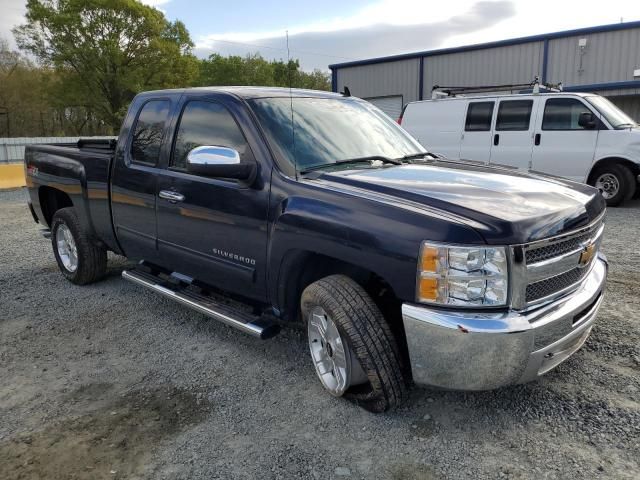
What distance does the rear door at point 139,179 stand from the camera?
4.13m

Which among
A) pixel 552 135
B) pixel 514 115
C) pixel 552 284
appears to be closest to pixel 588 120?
pixel 552 135

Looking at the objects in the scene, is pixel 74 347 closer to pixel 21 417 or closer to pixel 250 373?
pixel 21 417

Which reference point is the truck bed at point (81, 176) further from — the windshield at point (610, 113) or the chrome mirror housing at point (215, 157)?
the windshield at point (610, 113)

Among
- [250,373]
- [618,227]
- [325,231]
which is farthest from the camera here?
[618,227]

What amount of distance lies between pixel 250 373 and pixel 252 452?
0.86 meters

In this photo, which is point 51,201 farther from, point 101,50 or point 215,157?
point 101,50

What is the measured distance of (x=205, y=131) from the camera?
3777 mm

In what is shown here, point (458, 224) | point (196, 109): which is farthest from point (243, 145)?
point (458, 224)

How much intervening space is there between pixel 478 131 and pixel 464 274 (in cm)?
891

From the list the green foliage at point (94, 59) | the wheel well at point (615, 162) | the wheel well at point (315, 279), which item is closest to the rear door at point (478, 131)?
the wheel well at point (615, 162)

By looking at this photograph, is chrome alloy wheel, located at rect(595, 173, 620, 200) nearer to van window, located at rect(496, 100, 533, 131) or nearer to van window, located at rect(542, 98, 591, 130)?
van window, located at rect(542, 98, 591, 130)

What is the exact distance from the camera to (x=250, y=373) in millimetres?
3447

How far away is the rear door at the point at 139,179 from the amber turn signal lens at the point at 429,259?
244 centimetres

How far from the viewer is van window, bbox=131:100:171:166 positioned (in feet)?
13.6
